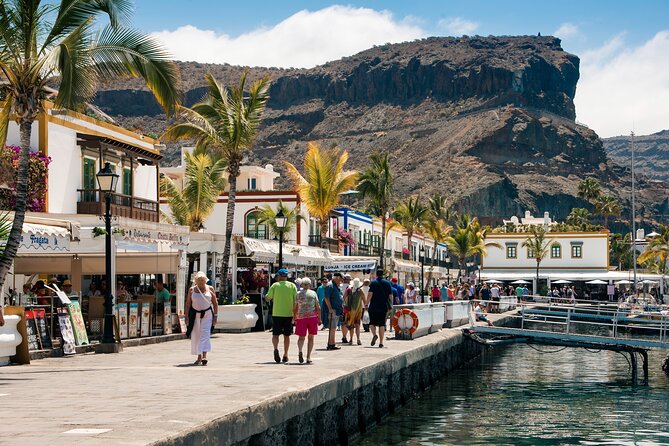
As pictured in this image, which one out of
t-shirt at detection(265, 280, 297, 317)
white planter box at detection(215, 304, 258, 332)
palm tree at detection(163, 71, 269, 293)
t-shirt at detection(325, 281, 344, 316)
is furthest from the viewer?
palm tree at detection(163, 71, 269, 293)

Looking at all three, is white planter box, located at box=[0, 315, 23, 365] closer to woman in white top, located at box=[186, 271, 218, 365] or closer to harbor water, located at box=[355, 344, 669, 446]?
woman in white top, located at box=[186, 271, 218, 365]

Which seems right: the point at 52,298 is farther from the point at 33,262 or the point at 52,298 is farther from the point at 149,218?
the point at 149,218

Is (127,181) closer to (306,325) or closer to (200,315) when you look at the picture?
(200,315)

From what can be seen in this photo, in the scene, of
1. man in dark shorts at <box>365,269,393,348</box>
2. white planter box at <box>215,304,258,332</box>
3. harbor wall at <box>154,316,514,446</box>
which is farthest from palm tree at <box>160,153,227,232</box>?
man in dark shorts at <box>365,269,393,348</box>

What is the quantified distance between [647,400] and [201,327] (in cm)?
1314

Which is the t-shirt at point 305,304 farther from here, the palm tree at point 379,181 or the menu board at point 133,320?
the palm tree at point 379,181

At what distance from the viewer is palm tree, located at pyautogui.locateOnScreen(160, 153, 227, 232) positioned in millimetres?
46375

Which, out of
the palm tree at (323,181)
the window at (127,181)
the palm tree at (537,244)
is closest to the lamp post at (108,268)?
the window at (127,181)

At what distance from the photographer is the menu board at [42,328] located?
743 inches

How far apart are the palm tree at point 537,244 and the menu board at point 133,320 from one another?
67.4m

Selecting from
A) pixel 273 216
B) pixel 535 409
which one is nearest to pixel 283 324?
pixel 535 409

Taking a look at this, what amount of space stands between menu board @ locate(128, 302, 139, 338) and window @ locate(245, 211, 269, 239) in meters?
33.0

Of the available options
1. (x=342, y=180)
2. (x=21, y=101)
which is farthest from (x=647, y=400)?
(x=342, y=180)

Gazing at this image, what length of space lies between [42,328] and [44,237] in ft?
6.89
